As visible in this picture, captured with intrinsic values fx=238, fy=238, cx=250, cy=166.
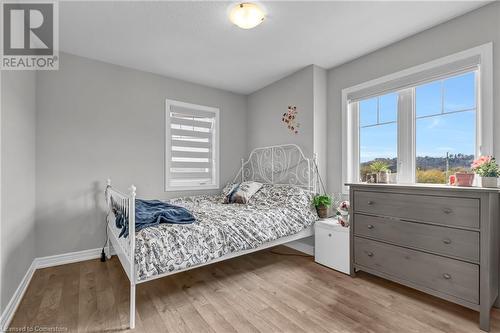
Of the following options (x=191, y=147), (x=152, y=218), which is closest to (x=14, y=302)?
(x=152, y=218)

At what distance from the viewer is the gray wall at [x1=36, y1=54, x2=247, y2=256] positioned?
8.77ft

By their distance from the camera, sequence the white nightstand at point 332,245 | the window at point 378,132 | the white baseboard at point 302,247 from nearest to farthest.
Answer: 1. the white nightstand at point 332,245
2. the window at point 378,132
3. the white baseboard at point 302,247

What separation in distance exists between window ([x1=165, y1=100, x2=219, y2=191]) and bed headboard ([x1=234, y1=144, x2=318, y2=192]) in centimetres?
57

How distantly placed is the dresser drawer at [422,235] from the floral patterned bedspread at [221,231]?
0.69 metres

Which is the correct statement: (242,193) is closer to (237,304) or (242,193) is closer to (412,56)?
(237,304)

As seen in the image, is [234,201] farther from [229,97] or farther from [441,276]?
[441,276]

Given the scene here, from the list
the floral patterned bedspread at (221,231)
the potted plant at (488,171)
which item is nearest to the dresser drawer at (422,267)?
the potted plant at (488,171)

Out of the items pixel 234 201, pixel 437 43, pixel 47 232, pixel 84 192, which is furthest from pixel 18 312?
pixel 437 43

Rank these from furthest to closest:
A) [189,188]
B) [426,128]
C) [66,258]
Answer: [189,188] < [66,258] < [426,128]

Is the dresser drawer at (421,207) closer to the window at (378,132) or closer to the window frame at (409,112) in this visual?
the window at (378,132)

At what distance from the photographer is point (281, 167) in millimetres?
3592

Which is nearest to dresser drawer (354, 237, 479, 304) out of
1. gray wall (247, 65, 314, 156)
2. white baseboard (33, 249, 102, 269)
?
gray wall (247, 65, 314, 156)

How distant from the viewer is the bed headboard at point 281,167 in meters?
3.15

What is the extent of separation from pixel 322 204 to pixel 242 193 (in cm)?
106
